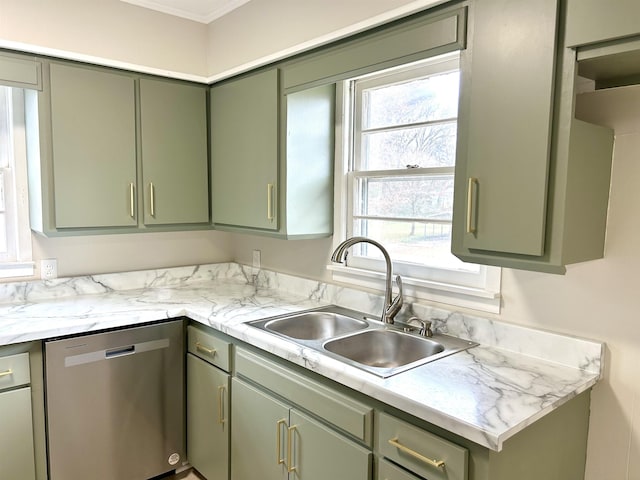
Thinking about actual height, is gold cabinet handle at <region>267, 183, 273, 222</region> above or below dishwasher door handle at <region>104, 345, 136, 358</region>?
above

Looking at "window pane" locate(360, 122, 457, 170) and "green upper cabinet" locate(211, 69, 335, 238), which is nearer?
"window pane" locate(360, 122, 457, 170)

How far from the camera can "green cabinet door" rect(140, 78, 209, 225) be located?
2.54 meters

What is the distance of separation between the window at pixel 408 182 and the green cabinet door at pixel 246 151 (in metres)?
0.37

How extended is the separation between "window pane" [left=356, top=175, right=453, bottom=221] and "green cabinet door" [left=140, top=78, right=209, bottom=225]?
0.97m

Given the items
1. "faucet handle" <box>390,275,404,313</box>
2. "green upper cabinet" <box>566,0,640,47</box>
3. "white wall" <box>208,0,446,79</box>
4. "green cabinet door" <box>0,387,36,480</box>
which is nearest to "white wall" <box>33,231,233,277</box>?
"green cabinet door" <box>0,387,36,480</box>

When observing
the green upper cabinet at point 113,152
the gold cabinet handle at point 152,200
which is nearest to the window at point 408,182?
the green upper cabinet at point 113,152

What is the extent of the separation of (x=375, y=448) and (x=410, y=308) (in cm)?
73

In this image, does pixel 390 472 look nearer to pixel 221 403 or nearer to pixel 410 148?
pixel 221 403

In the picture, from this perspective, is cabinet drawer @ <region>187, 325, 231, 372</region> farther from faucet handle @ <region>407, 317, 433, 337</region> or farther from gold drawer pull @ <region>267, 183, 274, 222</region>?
faucet handle @ <region>407, 317, 433, 337</region>

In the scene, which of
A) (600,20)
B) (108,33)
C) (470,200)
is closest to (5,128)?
(108,33)

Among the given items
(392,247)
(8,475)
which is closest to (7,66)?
(8,475)

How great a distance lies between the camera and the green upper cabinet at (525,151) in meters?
1.32

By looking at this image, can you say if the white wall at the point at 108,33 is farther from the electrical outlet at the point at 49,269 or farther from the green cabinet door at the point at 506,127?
the green cabinet door at the point at 506,127

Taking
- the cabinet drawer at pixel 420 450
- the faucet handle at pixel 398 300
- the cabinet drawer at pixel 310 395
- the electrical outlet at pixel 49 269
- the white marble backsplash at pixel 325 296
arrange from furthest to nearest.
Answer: the electrical outlet at pixel 49 269 → the faucet handle at pixel 398 300 → the white marble backsplash at pixel 325 296 → the cabinet drawer at pixel 310 395 → the cabinet drawer at pixel 420 450
